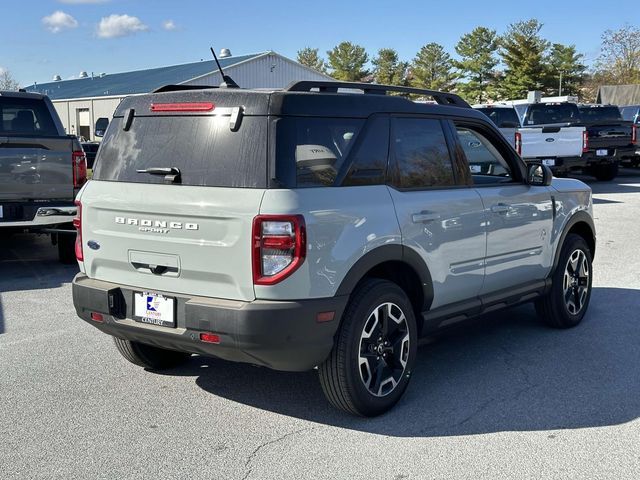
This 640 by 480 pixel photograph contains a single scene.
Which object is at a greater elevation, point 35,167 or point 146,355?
point 35,167

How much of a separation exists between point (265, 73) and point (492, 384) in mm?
35408

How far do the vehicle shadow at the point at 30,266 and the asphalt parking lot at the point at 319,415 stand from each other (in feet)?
6.42

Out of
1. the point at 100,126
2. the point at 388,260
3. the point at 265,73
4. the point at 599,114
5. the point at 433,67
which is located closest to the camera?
the point at 388,260

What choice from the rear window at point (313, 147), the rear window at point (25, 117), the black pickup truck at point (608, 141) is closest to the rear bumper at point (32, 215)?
the rear window at point (25, 117)

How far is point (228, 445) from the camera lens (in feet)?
13.3

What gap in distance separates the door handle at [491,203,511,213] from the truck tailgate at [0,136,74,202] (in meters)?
5.23

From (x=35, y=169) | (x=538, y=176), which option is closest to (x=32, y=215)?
(x=35, y=169)

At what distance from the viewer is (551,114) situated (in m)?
19.9

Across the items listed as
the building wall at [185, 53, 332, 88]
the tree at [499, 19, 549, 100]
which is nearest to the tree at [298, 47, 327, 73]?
the tree at [499, 19, 549, 100]

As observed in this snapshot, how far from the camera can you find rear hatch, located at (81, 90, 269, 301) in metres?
3.95

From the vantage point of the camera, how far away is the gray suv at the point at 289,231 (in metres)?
3.91

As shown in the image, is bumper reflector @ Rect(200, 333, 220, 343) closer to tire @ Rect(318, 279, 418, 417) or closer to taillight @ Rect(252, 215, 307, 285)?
taillight @ Rect(252, 215, 307, 285)

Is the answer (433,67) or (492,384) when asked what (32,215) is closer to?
(492,384)

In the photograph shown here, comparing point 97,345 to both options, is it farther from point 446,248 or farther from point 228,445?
point 446,248
